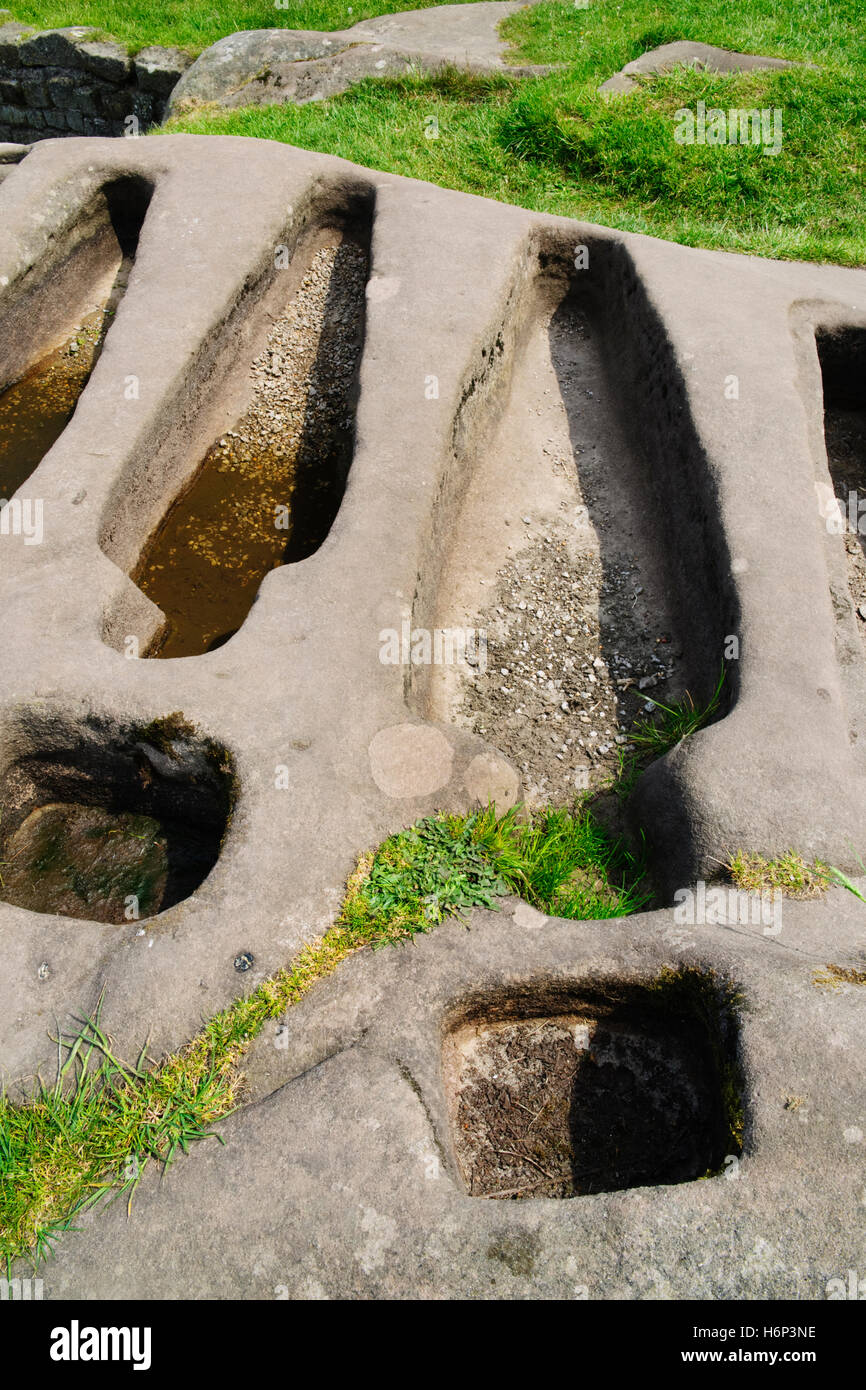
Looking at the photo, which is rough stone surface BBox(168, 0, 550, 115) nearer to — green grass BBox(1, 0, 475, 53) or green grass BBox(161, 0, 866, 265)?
green grass BBox(161, 0, 866, 265)

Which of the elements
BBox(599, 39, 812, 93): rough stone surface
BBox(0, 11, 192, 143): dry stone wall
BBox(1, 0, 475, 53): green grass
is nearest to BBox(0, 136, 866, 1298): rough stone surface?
BBox(599, 39, 812, 93): rough stone surface

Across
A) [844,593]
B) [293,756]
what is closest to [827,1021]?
[293,756]

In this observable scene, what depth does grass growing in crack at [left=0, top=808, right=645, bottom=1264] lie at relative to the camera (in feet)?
9.29

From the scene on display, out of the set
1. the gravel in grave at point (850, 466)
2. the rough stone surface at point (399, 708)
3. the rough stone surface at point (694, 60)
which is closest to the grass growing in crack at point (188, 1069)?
the rough stone surface at point (399, 708)

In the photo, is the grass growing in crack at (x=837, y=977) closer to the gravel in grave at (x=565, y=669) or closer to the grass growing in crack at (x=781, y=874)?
the grass growing in crack at (x=781, y=874)

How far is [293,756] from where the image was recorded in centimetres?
371

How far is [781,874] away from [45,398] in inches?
224

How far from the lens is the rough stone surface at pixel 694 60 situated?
9188 millimetres

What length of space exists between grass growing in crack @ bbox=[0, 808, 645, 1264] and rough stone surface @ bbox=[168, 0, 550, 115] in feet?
28.7

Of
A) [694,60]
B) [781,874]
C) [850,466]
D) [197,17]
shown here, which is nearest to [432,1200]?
[781,874]

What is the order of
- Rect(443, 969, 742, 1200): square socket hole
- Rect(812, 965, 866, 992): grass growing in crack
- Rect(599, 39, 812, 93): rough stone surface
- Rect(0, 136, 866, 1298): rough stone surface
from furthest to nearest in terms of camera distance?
Rect(599, 39, 812, 93): rough stone surface, Rect(443, 969, 742, 1200): square socket hole, Rect(812, 965, 866, 992): grass growing in crack, Rect(0, 136, 866, 1298): rough stone surface

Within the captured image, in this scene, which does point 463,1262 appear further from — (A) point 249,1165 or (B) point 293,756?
(B) point 293,756

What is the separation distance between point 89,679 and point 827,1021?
3.02 metres

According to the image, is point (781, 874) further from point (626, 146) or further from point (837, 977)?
point (626, 146)
